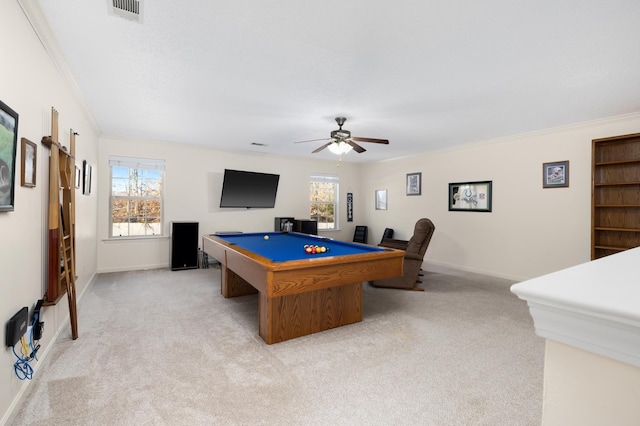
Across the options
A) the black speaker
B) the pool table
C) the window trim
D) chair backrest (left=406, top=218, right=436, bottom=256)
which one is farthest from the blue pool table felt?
the window trim

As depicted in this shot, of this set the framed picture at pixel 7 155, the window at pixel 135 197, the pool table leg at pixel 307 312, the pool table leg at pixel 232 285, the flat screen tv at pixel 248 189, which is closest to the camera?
the framed picture at pixel 7 155

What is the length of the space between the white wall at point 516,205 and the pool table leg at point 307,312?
3272 mm

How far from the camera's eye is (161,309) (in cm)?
348

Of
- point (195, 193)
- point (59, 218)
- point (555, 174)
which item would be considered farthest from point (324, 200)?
point (59, 218)

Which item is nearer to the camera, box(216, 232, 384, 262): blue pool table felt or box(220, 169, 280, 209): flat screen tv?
box(216, 232, 384, 262): blue pool table felt

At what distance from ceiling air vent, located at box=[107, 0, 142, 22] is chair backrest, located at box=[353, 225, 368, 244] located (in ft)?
21.2

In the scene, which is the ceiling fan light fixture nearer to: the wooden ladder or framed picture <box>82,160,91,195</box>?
the wooden ladder

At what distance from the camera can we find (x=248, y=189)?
6.41m

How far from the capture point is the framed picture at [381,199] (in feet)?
24.6

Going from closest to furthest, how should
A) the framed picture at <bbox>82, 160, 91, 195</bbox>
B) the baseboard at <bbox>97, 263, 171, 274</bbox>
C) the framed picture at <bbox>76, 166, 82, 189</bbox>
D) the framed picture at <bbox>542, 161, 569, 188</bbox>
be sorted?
the framed picture at <bbox>76, 166, 82, 189</bbox> < the framed picture at <bbox>82, 160, 91, 195</bbox> < the framed picture at <bbox>542, 161, 569, 188</bbox> < the baseboard at <bbox>97, 263, 171, 274</bbox>

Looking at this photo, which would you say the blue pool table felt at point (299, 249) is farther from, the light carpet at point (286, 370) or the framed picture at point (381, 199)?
the framed picture at point (381, 199)

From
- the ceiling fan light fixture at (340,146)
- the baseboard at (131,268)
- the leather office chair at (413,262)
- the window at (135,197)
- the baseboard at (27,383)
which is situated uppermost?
the ceiling fan light fixture at (340,146)

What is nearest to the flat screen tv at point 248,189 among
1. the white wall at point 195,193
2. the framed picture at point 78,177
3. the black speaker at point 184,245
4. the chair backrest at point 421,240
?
the white wall at point 195,193

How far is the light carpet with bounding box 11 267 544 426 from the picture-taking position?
1770 millimetres
